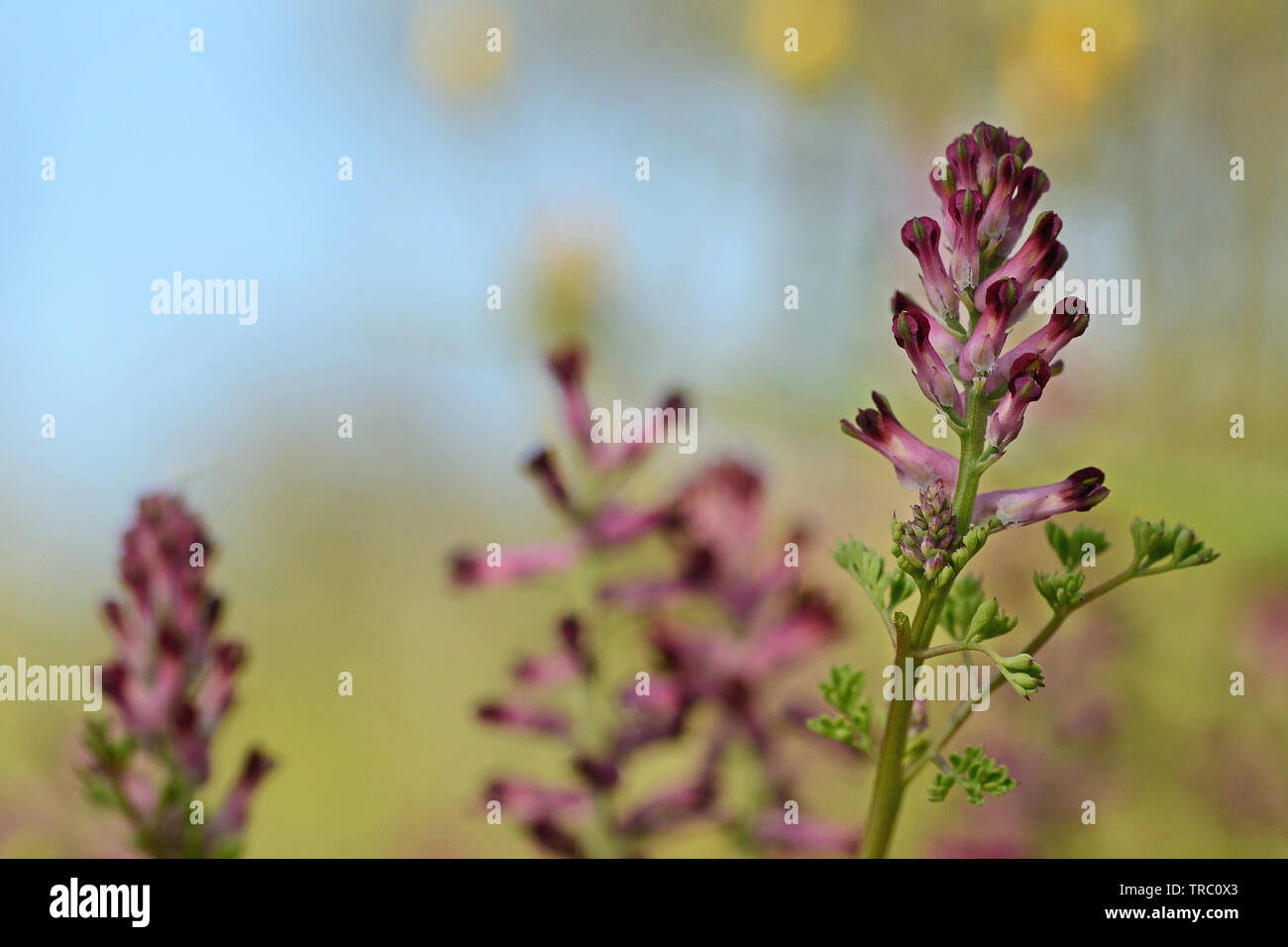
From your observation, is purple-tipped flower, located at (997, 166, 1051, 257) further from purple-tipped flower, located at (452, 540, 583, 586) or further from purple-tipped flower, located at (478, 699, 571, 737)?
purple-tipped flower, located at (478, 699, 571, 737)

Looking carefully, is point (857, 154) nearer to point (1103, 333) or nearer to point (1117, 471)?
point (1103, 333)

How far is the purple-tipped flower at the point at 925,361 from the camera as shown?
3.35ft

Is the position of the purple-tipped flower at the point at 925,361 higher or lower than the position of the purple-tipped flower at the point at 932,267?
lower

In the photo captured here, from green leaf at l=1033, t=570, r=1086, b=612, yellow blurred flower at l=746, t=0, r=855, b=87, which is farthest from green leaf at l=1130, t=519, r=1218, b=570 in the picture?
yellow blurred flower at l=746, t=0, r=855, b=87

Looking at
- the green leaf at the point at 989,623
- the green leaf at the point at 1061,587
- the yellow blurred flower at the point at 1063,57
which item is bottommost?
the green leaf at the point at 989,623

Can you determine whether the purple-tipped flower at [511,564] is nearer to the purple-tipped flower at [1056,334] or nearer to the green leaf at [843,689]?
the green leaf at [843,689]

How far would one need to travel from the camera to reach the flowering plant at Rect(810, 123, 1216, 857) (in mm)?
980

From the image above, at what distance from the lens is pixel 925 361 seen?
105 cm

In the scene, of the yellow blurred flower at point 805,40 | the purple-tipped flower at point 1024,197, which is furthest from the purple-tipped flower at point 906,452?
the yellow blurred flower at point 805,40

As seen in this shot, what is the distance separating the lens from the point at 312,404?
752 centimetres

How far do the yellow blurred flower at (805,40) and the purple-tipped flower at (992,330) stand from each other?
6295mm

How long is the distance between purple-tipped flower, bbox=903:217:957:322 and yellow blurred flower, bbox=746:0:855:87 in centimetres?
619

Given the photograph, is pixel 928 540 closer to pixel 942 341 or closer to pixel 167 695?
pixel 942 341
